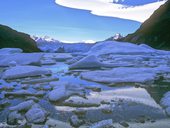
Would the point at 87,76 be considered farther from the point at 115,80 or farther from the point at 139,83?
the point at 139,83

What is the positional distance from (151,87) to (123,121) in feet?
9.25

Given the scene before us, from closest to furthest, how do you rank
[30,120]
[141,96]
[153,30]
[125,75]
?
[30,120]
[141,96]
[125,75]
[153,30]

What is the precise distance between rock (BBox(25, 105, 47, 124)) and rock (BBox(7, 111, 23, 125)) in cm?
10

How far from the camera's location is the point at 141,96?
5.45 m

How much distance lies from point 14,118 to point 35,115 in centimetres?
28

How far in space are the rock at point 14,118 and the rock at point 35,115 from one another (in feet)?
0.34

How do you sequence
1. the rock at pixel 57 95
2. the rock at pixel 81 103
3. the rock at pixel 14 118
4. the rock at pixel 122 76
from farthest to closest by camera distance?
the rock at pixel 122 76, the rock at pixel 57 95, the rock at pixel 81 103, the rock at pixel 14 118

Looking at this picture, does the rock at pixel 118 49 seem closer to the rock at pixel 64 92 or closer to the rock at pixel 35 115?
the rock at pixel 64 92

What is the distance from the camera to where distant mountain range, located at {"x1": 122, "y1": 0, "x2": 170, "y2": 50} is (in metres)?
59.7

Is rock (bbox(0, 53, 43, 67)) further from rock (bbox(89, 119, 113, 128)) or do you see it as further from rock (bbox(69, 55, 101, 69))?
rock (bbox(89, 119, 113, 128))

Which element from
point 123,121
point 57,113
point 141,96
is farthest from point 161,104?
point 57,113

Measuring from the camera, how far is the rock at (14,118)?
3.79m

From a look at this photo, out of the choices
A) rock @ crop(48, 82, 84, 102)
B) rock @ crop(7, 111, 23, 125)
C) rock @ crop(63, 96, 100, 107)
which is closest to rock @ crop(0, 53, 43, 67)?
rock @ crop(48, 82, 84, 102)

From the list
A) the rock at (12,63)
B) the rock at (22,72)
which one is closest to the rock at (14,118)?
the rock at (22,72)
